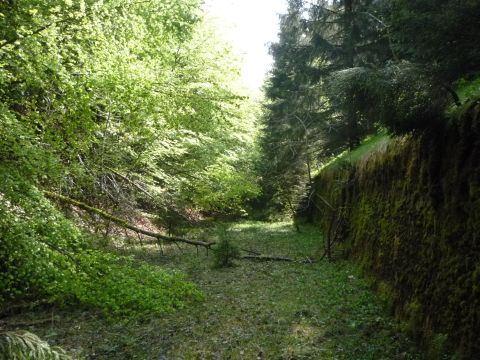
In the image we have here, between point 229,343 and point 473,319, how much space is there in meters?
3.57

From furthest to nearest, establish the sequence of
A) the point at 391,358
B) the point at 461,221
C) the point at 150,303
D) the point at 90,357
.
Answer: the point at 150,303
the point at 90,357
the point at 391,358
the point at 461,221

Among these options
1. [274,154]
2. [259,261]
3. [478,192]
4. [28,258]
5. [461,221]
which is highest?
[274,154]

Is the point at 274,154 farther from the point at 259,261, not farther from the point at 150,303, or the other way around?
the point at 150,303

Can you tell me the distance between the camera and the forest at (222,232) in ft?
15.5

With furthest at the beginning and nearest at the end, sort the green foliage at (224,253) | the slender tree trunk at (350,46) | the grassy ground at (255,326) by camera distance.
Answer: the slender tree trunk at (350,46) → the green foliage at (224,253) → the grassy ground at (255,326)

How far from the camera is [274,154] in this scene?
21422 millimetres

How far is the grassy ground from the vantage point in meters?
5.57

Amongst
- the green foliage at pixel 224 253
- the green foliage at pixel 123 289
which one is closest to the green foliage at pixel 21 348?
the green foliage at pixel 123 289

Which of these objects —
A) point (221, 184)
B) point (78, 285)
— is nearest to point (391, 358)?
point (78, 285)

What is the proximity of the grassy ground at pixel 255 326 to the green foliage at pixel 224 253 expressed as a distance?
4.19ft

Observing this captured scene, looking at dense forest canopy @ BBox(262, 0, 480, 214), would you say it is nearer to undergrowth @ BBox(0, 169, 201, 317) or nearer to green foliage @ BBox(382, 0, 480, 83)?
green foliage @ BBox(382, 0, 480, 83)

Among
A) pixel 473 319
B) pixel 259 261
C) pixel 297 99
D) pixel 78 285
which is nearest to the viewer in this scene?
pixel 473 319

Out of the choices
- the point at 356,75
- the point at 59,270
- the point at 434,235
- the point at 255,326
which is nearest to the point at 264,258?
the point at 255,326

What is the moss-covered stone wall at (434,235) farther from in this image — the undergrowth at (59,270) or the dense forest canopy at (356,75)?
the undergrowth at (59,270)
